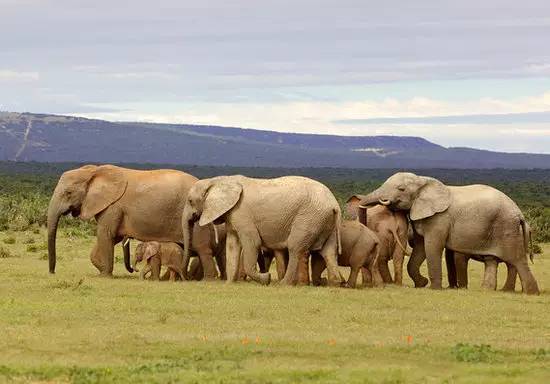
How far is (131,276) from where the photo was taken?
2653 centimetres

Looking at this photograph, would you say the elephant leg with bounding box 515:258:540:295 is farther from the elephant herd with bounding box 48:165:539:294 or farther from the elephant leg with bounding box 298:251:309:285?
the elephant leg with bounding box 298:251:309:285

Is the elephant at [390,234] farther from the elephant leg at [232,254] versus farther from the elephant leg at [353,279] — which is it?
the elephant leg at [232,254]

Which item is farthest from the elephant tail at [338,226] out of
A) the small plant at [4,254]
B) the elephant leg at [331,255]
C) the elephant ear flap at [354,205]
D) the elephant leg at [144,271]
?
the small plant at [4,254]

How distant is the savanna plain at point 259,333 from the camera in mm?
14375

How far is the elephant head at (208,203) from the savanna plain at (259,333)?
117cm

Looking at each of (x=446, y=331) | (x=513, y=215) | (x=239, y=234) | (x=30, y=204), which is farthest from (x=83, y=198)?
(x=30, y=204)

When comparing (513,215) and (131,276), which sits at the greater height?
(513,215)

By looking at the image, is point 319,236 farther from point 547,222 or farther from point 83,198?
point 547,222

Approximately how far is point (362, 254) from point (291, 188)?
1.82 m

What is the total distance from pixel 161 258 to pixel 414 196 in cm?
506

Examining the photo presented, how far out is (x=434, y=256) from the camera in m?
24.8

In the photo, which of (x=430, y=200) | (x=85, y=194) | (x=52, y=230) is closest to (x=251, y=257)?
(x=430, y=200)

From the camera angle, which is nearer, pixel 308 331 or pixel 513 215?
pixel 308 331

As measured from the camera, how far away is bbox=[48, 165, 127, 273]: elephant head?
25703 mm
